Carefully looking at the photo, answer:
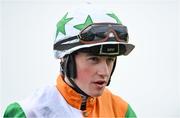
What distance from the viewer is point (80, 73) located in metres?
2.78

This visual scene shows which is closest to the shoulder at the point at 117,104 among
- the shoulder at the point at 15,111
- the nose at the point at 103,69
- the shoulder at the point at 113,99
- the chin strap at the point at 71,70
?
the shoulder at the point at 113,99

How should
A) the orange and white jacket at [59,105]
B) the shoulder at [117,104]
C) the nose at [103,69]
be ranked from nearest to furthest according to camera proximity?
the nose at [103,69]
the orange and white jacket at [59,105]
the shoulder at [117,104]

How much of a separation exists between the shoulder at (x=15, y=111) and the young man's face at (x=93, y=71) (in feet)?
1.12

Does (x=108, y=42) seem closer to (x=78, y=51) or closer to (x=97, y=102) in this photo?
(x=78, y=51)

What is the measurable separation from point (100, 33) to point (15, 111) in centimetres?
59

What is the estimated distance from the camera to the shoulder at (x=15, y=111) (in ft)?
9.24

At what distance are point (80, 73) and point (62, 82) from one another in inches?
7.8

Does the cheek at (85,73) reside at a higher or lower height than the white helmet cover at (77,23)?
lower

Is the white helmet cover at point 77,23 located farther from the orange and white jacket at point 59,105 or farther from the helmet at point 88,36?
the orange and white jacket at point 59,105

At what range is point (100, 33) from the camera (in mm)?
2791

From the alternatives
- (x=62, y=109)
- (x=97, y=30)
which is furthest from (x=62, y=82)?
(x=97, y=30)

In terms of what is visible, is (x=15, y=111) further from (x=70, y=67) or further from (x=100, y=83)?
(x=100, y=83)

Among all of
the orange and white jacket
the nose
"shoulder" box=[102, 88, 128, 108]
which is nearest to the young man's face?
the nose

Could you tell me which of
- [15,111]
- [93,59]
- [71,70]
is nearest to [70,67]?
[71,70]
